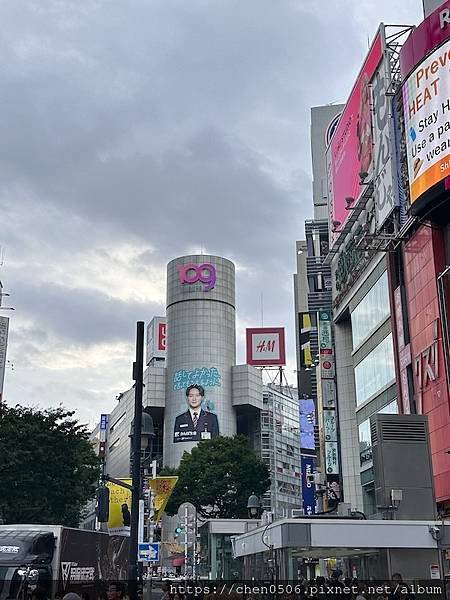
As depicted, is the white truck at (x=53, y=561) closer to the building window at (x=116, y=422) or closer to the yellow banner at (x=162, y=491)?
the yellow banner at (x=162, y=491)

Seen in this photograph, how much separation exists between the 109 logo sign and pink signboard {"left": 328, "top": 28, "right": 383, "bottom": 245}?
68.8 metres

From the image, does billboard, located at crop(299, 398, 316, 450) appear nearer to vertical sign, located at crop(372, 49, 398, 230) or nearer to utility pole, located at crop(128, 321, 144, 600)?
vertical sign, located at crop(372, 49, 398, 230)

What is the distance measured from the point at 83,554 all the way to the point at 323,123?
260 ft

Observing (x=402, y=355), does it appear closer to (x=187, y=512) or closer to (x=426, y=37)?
(x=187, y=512)

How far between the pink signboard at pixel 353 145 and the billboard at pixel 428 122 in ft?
27.6

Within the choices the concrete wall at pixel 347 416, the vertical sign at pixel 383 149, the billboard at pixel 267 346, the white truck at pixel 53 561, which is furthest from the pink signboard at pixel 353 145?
the billboard at pixel 267 346

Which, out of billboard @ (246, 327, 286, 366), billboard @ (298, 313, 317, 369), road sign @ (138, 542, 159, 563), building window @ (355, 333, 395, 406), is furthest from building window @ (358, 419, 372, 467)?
billboard @ (246, 327, 286, 366)

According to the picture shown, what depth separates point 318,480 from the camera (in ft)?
206

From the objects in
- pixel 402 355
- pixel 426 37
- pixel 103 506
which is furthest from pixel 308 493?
pixel 103 506

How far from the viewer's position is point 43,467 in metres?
49.2

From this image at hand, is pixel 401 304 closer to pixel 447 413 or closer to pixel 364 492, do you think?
pixel 447 413

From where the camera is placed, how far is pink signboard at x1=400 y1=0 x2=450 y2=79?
3588 cm

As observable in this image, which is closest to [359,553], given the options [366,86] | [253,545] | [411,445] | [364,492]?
[253,545]

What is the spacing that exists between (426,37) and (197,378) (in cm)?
8852
